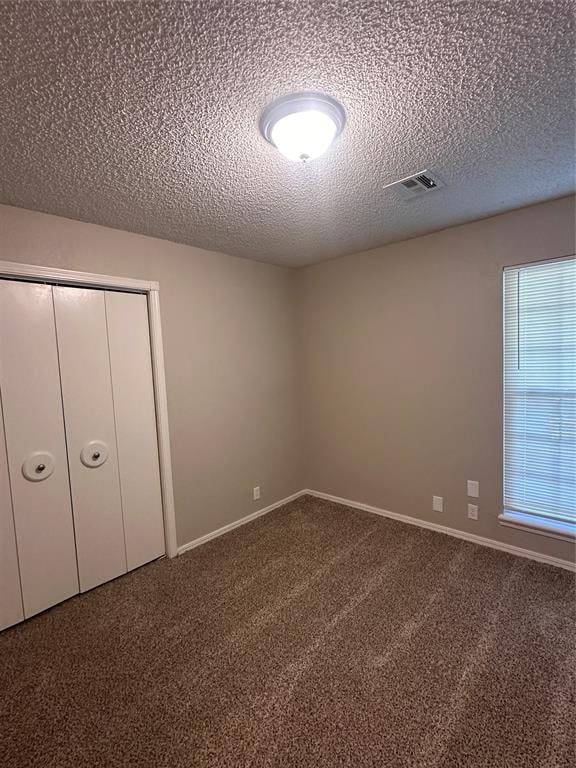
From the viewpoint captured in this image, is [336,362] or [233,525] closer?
[233,525]

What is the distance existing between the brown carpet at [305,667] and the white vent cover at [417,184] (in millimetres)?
2455

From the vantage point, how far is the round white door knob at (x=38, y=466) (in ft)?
7.13

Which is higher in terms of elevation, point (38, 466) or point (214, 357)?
point (214, 357)

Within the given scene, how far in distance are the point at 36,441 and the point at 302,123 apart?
7.42 feet

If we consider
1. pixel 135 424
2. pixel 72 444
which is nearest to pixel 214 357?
A: pixel 135 424

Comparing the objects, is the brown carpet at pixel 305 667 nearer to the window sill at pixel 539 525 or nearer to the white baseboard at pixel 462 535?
the white baseboard at pixel 462 535

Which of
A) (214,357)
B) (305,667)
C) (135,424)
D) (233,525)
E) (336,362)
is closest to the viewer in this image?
(305,667)

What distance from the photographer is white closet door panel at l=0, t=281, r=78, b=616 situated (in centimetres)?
211

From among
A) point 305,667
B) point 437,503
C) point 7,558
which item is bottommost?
point 305,667

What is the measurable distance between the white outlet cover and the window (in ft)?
1.50

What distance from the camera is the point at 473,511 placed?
9.37ft

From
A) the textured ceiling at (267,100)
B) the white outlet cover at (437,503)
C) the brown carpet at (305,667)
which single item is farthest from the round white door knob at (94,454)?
the white outlet cover at (437,503)

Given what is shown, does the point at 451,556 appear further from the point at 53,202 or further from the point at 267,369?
the point at 53,202

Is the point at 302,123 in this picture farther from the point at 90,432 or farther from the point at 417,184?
the point at 90,432
